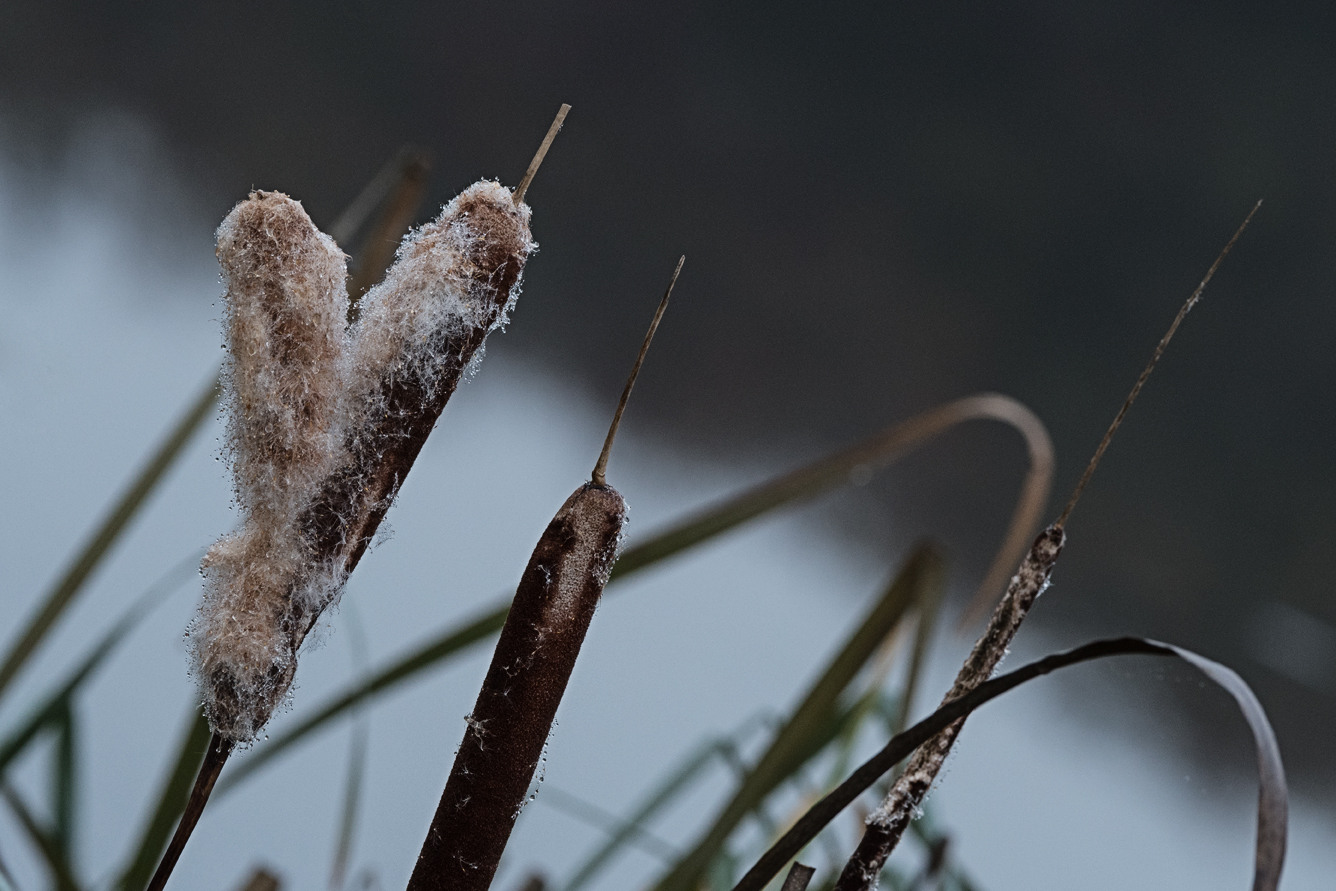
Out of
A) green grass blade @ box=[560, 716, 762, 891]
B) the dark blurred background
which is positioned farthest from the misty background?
green grass blade @ box=[560, 716, 762, 891]

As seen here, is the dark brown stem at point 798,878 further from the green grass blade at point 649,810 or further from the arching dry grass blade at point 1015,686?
the green grass blade at point 649,810

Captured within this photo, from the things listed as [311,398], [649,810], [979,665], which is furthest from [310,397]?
[649,810]

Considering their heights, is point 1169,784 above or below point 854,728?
above

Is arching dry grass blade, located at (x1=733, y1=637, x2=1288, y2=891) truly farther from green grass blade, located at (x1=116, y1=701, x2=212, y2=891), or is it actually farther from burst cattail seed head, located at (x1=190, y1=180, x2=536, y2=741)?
green grass blade, located at (x1=116, y1=701, x2=212, y2=891)

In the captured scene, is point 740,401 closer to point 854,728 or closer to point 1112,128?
point 1112,128

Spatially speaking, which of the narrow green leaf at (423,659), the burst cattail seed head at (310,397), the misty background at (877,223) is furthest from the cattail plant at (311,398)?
the misty background at (877,223)

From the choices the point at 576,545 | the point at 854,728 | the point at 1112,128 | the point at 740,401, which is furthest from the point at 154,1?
the point at 576,545
